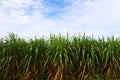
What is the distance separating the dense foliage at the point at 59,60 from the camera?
21.7ft

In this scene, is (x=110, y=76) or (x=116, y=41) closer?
(x=110, y=76)

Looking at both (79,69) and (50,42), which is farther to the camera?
(50,42)

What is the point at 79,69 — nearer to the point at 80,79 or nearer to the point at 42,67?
the point at 80,79

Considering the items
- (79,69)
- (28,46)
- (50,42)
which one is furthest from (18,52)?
(79,69)

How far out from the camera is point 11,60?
6.74 m

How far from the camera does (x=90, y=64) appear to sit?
6.65 meters

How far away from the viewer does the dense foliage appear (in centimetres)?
662

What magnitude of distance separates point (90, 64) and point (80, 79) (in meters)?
0.41

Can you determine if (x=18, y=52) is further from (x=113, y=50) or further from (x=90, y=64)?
(x=113, y=50)

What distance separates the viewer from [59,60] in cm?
662

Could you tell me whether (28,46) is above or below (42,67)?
above

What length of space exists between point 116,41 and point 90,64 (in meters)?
1.08

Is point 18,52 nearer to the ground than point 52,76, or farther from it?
farther from it

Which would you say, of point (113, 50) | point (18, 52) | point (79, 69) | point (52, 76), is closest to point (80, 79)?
point (79, 69)
